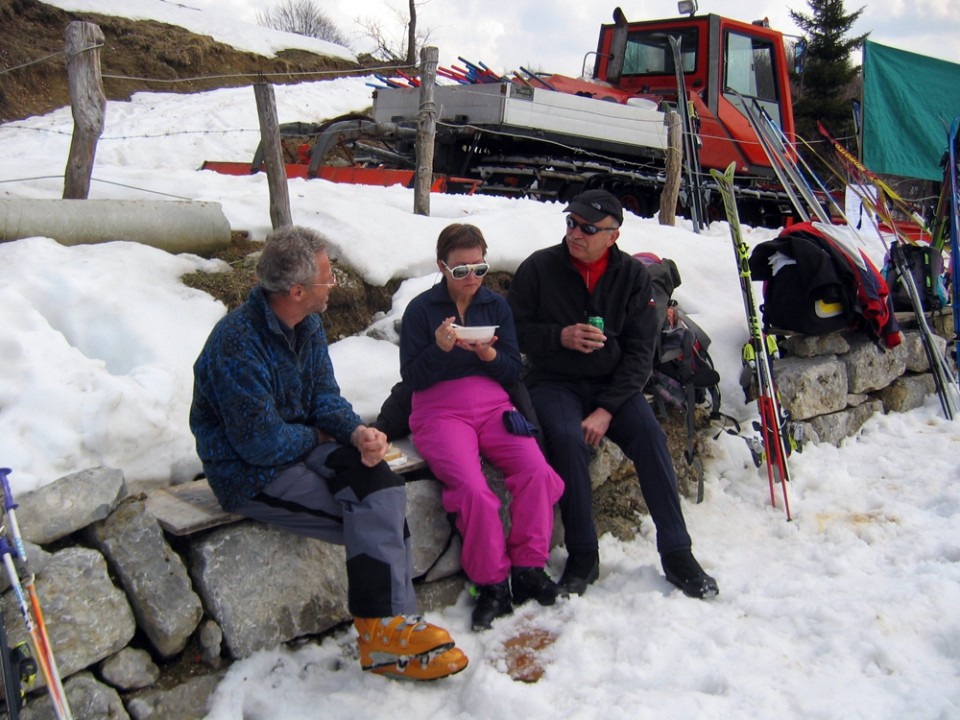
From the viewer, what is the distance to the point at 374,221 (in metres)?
5.05

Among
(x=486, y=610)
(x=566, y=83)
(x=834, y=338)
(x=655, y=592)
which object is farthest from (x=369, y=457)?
(x=566, y=83)

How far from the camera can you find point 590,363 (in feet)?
11.4

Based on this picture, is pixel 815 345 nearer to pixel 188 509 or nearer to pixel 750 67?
pixel 188 509

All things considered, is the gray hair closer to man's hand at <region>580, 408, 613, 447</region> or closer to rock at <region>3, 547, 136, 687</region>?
rock at <region>3, 547, 136, 687</region>

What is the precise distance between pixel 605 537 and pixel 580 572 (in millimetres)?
477

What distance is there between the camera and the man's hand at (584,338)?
3.37 meters

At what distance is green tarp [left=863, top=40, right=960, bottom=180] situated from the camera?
685cm

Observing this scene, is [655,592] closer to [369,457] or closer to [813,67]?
[369,457]

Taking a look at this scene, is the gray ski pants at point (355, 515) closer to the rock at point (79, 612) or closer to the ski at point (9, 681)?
the rock at point (79, 612)

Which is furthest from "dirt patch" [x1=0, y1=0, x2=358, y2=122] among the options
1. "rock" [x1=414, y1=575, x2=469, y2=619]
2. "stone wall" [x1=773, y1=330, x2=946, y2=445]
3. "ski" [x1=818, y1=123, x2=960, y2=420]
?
"rock" [x1=414, y1=575, x2=469, y2=619]

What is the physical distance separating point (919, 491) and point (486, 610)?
8.02ft

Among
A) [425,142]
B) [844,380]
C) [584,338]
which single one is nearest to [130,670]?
[584,338]

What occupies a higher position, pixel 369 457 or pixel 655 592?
pixel 369 457

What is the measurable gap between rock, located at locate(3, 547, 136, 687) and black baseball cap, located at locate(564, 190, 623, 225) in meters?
2.20
